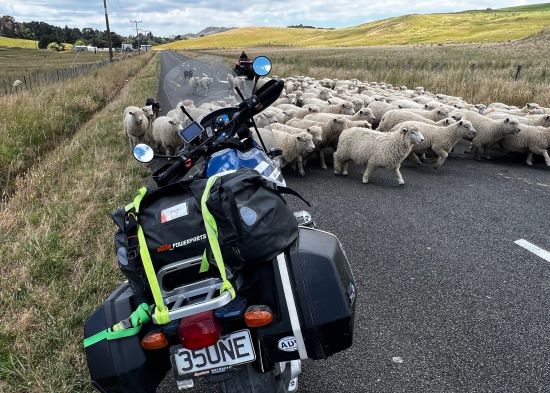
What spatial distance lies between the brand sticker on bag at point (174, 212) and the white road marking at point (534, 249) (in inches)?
160

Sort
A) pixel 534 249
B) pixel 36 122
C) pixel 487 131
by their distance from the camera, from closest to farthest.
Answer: pixel 534 249
pixel 487 131
pixel 36 122

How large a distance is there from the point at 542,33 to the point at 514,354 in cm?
6084

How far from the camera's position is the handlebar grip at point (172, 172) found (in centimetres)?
254


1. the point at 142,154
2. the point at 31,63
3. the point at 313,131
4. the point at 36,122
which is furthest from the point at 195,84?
the point at 31,63

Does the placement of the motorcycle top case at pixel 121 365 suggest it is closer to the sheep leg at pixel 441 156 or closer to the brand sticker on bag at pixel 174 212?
the brand sticker on bag at pixel 174 212

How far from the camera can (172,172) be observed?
2584mm

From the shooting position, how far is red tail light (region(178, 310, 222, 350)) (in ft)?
5.93

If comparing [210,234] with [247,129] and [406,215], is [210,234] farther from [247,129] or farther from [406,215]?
[406,215]

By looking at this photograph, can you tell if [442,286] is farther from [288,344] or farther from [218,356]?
[218,356]

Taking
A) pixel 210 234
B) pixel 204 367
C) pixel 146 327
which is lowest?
pixel 204 367

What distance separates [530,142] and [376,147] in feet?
10.6

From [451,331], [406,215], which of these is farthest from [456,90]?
[451,331]

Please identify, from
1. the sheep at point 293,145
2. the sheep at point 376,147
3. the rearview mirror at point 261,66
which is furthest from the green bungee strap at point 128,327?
the sheep at point 376,147

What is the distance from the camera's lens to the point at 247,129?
9.72 ft
